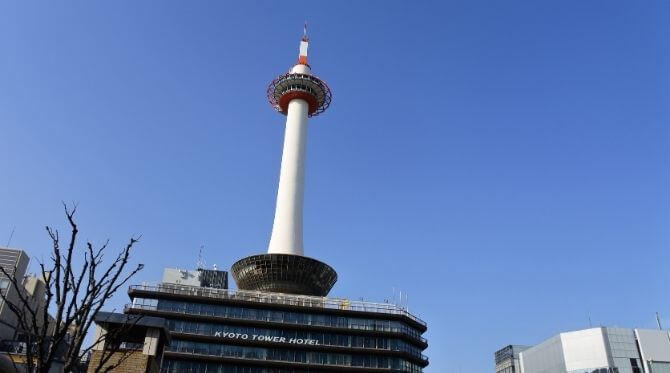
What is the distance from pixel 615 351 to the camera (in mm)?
96312

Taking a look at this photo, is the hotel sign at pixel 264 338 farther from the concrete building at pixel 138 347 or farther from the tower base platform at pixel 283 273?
the concrete building at pixel 138 347

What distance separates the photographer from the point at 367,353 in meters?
84.8

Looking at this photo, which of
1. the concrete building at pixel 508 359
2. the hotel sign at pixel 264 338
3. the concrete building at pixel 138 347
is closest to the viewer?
the concrete building at pixel 138 347

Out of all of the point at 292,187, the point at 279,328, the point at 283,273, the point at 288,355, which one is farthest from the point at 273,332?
the point at 292,187

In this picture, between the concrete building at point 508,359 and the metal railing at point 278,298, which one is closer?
the metal railing at point 278,298

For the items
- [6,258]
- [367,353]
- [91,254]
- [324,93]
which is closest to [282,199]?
[324,93]

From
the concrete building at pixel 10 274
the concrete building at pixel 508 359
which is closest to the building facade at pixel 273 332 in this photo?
the concrete building at pixel 10 274

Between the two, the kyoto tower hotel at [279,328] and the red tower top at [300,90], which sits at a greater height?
the red tower top at [300,90]

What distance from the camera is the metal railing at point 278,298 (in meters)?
87.4

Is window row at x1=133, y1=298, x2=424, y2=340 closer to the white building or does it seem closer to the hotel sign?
the hotel sign

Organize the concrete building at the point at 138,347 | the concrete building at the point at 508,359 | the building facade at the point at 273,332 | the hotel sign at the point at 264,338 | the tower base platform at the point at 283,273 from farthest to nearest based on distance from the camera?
the concrete building at the point at 508,359 < the tower base platform at the point at 283,273 < the hotel sign at the point at 264,338 < the building facade at the point at 273,332 < the concrete building at the point at 138,347

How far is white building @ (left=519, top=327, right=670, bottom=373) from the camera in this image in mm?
95500

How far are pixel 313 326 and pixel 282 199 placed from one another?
93.1 feet

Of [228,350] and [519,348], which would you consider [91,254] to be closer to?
[228,350]
